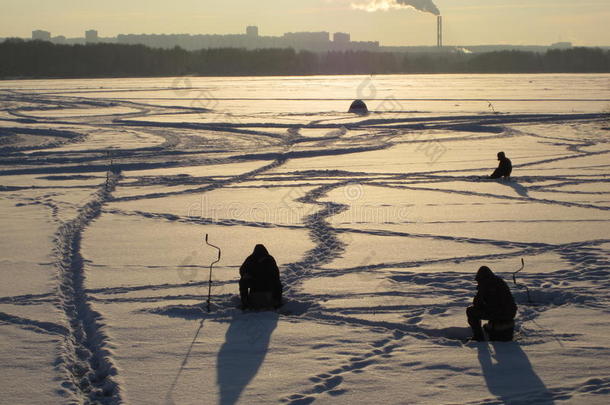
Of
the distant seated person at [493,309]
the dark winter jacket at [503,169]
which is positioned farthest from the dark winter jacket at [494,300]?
the dark winter jacket at [503,169]

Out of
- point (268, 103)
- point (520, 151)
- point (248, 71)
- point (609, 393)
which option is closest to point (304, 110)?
point (268, 103)

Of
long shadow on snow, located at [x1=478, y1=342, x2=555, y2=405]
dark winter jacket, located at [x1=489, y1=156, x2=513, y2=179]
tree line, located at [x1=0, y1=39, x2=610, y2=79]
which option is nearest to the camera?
long shadow on snow, located at [x1=478, y1=342, x2=555, y2=405]

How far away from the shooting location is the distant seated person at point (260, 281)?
22.7 ft

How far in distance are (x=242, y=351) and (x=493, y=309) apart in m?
1.85

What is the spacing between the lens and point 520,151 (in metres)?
19.6

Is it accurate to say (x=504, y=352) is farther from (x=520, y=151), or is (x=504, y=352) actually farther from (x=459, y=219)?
(x=520, y=151)

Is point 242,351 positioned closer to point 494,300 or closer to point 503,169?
point 494,300

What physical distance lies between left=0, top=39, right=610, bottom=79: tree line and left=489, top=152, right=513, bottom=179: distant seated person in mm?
72196

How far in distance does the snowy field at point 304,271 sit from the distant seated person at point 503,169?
27cm

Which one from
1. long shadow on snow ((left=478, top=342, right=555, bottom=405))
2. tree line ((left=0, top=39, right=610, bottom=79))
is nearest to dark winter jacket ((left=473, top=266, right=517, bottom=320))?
long shadow on snow ((left=478, top=342, right=555, bottom=405))

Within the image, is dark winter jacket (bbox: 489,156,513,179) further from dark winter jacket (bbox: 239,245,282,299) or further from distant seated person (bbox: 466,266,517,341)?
distant seated person (bbox: 466,266,517,341)

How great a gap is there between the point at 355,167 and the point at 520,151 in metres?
4.74

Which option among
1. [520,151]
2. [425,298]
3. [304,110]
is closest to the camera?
[425,298]

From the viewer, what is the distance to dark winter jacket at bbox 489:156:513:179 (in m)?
14.6
